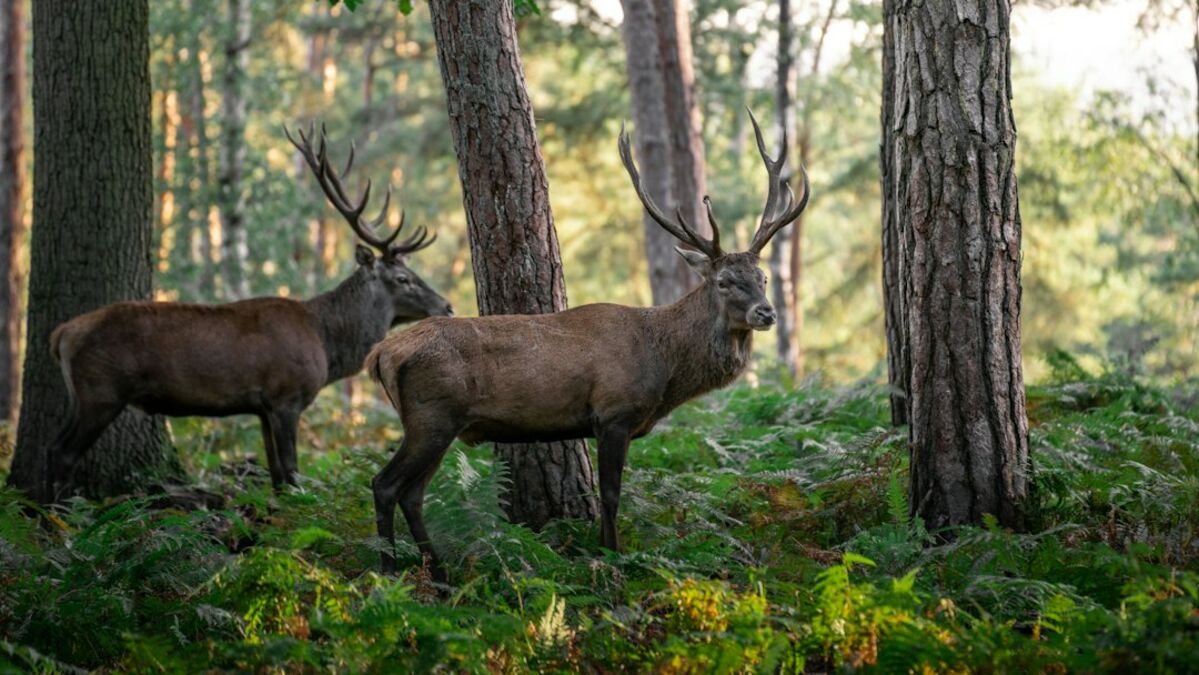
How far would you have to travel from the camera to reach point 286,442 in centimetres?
993

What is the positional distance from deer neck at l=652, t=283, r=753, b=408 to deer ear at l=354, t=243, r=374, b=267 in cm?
459

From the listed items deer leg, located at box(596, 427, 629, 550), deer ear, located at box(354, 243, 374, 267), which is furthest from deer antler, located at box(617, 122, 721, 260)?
deer ear, located at box(354, 243, 374, 267)

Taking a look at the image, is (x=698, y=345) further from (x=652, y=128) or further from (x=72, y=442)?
(x=652, y=128)

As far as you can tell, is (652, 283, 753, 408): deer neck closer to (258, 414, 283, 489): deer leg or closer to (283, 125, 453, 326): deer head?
(258, 414, 283, 489): deer leg

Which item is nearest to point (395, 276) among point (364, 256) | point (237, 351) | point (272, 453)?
point (364, 256)

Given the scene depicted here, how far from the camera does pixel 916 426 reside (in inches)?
260

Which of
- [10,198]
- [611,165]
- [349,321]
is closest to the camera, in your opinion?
[349,321]

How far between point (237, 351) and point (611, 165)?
1820 cm

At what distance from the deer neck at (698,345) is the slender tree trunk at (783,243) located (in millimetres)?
8709

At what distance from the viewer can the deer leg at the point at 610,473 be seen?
7.00 meters

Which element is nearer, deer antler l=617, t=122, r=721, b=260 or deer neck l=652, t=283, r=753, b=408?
deer antler l=617, t=122, r=721, b=260

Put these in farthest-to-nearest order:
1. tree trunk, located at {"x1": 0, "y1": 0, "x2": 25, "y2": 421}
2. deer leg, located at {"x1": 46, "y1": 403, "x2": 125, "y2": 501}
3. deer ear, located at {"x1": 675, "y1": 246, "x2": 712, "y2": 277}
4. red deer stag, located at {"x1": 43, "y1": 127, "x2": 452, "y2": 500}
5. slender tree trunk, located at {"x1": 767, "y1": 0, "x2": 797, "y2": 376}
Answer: tree trunk, located at {"x1": 0, "y1": 0, "x2": 25, "y2": 421}, slender tree trunk, located at {"x1": 767, "y1": 0, "x2": 797, "y2": 376}, red deer stag, located at {"x1": 43, "y1": 127, "x2": 452, "y2": 500}, deer leg, located at {"x1": 46, "y1": 403, "x2": 125, "y2": 501}, deer ear, located at {"x1": 675, "y1": 246, "x2": 712, "y2": 277}

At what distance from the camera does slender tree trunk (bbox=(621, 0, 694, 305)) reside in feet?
49.9

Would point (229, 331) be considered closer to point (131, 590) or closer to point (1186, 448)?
point (131, 590)
